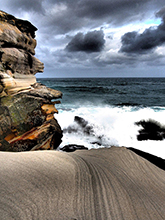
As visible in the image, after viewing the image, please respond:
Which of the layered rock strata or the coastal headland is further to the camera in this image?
the layered rock strata

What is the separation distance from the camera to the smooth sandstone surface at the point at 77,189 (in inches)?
57.3

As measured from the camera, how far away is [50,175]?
2020 mm

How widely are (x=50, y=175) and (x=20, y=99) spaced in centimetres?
294

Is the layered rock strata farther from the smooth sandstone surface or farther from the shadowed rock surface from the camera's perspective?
the shadowed rock surface

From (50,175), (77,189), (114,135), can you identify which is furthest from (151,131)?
(50,175)

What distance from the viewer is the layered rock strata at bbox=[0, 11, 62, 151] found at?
382cm

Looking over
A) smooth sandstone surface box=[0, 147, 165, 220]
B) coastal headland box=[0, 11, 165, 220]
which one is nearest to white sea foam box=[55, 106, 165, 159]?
coastal headland box=[0, 11, 165, 220]

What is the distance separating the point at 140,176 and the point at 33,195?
199 cm

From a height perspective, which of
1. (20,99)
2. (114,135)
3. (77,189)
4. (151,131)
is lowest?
(114,135)

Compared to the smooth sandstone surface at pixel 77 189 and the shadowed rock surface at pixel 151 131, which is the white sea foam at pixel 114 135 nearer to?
the shadowed rock surface at pixel 151 131

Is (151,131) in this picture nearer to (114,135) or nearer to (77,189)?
(114,135)

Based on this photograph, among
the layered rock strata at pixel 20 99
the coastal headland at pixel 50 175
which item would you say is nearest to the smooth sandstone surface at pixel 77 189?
the coastal headland at pixel 50 175

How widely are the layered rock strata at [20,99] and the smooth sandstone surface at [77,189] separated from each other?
1.58 metres

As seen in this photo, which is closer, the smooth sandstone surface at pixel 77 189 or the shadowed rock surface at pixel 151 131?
the smooth sandstone surface at pixel 77 189
